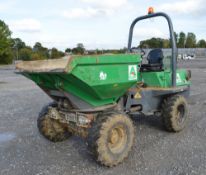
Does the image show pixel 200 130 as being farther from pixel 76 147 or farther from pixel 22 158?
pixel 22 158

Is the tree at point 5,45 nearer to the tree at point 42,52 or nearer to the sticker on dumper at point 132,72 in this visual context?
the tree at point 42,52

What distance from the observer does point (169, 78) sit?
5.73 metres

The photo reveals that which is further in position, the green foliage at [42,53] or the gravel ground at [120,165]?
the green foliage at [42,53]

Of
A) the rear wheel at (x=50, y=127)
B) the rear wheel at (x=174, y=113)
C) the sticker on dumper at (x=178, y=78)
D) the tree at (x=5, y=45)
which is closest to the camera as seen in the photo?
the rear wheel at (x=50, y=127)

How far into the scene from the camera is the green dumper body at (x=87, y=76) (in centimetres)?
367

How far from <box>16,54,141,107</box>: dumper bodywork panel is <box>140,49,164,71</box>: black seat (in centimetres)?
119

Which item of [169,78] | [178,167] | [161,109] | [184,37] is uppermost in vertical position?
[184,37]

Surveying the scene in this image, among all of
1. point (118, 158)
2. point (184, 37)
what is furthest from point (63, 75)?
point (184, 37)

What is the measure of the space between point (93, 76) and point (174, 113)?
2365mm

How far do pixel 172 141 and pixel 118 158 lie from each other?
4.72 ft

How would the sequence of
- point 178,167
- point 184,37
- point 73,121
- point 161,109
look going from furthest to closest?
point 184,37 → point 161,109 → point 73,121 → point 178,167

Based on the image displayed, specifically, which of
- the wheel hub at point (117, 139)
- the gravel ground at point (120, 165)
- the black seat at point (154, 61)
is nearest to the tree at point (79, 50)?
the black seat at point (154, 61)

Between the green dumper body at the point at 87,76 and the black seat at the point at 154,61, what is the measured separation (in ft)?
3.92

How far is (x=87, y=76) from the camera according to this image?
3.76 meters
